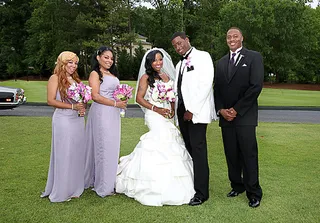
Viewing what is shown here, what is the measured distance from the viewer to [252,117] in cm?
486

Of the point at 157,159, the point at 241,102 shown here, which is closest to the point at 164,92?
the point at 157,159

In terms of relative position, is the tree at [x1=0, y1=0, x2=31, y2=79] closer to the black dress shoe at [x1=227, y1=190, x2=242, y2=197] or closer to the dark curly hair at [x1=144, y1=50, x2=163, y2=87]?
the dark curly hair at [x1=144, y1=50, x2=163, y2=87]

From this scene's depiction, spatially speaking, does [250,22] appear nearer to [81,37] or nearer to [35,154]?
[81,37]

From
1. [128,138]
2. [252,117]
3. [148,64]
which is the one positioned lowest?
[128,138]

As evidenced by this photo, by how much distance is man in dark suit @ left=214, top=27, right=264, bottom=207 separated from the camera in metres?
4.76

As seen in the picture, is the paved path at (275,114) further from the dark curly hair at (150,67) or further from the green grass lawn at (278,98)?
the dark curly hair at (150,67)

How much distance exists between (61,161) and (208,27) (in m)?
47.5

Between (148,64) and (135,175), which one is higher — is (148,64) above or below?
above

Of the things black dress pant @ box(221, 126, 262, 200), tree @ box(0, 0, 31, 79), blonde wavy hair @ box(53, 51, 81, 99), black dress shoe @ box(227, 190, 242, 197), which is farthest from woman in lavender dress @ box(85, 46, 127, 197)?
tree @ box(0, 0, 31, 79)

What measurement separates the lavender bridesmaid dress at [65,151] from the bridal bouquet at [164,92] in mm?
1171

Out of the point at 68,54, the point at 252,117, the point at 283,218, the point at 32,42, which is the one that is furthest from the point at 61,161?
the point at 32,42

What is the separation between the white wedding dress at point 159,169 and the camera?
497 centimetres

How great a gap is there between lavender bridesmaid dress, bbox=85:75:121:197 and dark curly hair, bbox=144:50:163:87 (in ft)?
1.72

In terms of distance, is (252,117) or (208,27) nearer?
(252,117)
